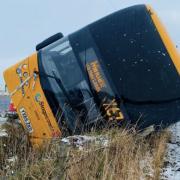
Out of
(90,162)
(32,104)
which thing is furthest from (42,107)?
(90,162)

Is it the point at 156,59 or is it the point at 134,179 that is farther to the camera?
the point at 156,59

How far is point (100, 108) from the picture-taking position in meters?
7.51

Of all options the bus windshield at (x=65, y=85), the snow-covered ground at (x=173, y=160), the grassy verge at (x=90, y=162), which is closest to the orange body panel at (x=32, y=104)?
the bus windshield at (x=65, y=85)

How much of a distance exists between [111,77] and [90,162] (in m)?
2.65

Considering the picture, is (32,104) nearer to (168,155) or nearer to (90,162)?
(168,155)

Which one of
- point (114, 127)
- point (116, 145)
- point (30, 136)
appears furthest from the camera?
point (30, 136)

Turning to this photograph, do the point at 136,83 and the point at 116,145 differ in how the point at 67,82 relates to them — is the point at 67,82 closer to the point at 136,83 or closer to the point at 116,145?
the point at 136,83

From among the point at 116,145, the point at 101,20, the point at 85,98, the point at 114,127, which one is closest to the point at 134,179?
the point at 116,145

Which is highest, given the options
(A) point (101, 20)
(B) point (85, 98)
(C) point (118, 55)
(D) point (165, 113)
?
(A) point (101, 20)

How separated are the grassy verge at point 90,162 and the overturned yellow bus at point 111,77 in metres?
0.76

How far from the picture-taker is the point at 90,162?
503cm

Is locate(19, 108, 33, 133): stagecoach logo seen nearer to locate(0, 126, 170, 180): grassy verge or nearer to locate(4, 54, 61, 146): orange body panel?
locate(4, 54, 61, 146): orange body panel

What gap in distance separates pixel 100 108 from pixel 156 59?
111cm

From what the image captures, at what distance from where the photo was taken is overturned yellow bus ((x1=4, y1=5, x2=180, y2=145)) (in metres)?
7.34
